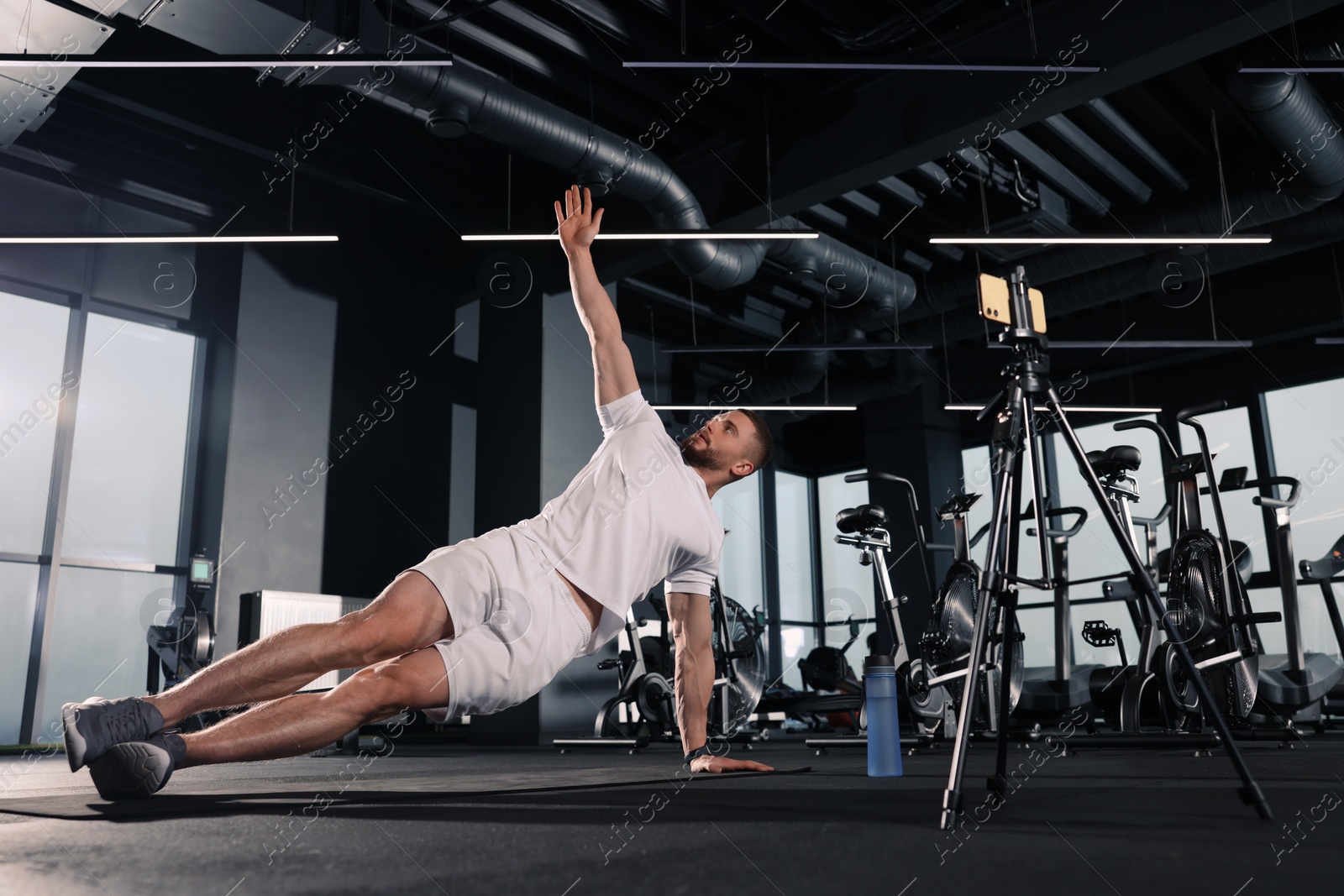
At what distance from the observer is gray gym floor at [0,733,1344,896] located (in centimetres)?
113

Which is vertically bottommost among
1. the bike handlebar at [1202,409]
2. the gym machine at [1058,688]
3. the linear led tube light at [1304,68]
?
the gym machine at [1058,688]

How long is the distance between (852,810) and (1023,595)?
992 centimetres

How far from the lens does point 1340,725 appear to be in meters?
7.56

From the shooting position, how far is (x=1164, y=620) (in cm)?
186

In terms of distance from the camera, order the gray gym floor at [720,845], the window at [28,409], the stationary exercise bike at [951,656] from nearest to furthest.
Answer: the gray gym floor at [720,845] → the stationary exercise bike at [951,656] → the window at [28,409]

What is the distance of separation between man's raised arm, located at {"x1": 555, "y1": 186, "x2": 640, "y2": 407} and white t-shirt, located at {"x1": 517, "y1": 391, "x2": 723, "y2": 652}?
5 cm

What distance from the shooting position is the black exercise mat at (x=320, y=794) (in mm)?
1950

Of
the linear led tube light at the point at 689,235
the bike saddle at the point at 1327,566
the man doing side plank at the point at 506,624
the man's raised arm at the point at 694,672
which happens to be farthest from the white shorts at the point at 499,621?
the bike saddle at the point at 1327,566

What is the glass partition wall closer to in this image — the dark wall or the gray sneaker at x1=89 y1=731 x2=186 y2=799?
the dark wall

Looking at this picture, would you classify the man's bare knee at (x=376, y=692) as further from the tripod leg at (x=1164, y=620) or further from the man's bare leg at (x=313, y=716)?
the tripod leg at (x=1164, y=620)

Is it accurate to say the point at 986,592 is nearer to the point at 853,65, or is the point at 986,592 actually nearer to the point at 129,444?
the point at 853,65

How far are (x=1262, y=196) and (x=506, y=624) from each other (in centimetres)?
715

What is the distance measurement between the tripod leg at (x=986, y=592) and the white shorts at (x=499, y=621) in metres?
0.94

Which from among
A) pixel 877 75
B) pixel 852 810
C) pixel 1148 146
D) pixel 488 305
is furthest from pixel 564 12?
pixel 852 810
